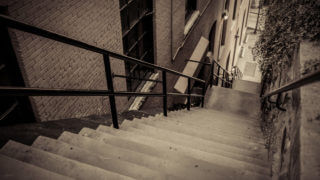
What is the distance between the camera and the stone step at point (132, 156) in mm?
2195

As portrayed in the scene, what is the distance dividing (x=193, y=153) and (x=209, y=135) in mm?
973

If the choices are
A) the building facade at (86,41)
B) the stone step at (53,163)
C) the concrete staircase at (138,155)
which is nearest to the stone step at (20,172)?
the concrete staircase at (138,155)

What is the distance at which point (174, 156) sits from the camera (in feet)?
8.14

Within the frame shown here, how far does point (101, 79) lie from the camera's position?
390 cm

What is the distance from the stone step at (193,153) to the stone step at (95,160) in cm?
61

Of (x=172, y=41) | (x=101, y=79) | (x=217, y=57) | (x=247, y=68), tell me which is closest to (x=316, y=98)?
(x=101, y=79)

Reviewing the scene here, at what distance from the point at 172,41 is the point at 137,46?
1.40 meters

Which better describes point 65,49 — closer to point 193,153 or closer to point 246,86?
point 193,153

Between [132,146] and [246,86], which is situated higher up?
[132,146]

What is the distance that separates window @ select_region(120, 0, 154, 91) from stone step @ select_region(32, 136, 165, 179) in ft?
9.17

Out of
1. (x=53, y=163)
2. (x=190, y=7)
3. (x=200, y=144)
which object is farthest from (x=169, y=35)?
(x=53, y=163)

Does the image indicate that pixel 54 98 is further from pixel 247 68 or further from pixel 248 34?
pixel 248 34

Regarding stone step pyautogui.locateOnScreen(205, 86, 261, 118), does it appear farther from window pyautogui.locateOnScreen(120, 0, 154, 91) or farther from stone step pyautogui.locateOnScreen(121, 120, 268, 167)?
stone step pyautogui.locateOnScreen(121, 120, 268, 167)

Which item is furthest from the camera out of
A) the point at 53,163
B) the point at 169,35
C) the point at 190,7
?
the point at 190,7
